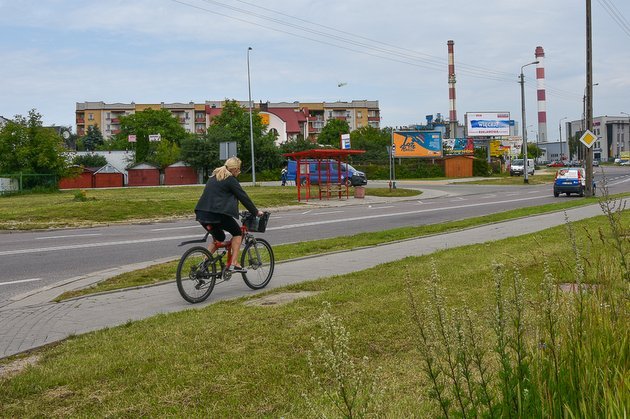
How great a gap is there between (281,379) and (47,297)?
18.5 feet

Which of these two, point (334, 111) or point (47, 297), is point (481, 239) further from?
point (334, 111)

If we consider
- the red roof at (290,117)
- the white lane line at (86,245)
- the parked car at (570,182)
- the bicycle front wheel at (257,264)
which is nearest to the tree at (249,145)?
the parked car at (570,182)

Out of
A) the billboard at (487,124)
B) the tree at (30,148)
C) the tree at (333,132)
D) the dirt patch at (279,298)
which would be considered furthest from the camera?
the tree at (333,132)

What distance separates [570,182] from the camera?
3478cm

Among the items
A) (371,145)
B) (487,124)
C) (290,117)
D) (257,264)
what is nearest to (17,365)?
(257,264)

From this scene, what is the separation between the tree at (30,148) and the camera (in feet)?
153

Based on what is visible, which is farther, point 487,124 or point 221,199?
point 487,124

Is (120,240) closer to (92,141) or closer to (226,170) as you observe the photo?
(226,170)

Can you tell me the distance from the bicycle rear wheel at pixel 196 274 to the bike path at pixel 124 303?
14cm

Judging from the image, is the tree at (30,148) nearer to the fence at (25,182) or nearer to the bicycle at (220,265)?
the fence at (25,182)

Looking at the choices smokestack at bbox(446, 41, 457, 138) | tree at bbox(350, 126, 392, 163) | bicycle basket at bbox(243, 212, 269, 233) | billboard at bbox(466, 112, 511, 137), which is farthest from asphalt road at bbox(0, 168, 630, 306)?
billboard at bbox(466, 112, 511, 137)

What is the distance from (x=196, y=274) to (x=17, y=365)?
3.23 metres

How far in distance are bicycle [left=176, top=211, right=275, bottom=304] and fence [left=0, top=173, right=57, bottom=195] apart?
40.2m

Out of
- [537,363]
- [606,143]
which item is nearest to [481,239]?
[537,363]
